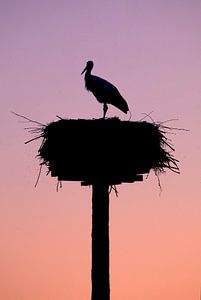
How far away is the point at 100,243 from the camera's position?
6688 mm

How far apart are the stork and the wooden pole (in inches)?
225

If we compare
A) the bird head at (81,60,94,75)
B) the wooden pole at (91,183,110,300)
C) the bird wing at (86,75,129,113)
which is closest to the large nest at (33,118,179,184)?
the wooden pole at (91,183,110,300)

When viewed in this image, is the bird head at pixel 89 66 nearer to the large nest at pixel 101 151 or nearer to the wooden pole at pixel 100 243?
the large nest at pixel 101 151

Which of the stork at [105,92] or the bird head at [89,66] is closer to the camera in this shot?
the stork at [105,92]

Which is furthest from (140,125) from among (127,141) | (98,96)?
(98,96)

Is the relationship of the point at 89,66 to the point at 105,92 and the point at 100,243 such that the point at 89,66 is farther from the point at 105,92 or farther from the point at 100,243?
the point at 100,243

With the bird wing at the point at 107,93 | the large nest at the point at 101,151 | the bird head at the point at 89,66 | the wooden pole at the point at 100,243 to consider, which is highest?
the bird head at the point at 89,66

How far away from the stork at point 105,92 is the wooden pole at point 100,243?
5.72 metres

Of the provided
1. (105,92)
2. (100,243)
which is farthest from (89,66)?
(100,243)

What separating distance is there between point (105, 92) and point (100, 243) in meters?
6.40

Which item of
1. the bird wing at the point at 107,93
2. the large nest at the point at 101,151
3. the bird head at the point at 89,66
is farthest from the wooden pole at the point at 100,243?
the bird head at the point at 89,66

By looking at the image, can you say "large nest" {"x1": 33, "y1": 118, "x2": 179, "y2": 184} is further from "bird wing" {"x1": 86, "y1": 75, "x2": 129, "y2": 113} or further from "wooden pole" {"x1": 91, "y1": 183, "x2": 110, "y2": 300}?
"bird wing" {"x1": 86, "y1": 75, "x2": 129, "y2": 113}

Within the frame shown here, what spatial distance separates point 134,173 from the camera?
24.5 feet

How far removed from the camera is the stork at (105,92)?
12.6 meters
